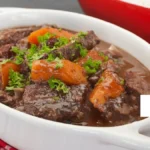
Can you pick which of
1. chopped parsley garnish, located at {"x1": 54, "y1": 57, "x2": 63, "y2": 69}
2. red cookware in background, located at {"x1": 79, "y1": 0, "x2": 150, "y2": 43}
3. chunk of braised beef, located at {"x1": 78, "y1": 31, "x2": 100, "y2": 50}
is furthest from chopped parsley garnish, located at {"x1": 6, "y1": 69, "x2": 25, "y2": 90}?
→ red cookware in background, located at {"x1": 79, "y1": 0, "x2": 150, "y2": 43}

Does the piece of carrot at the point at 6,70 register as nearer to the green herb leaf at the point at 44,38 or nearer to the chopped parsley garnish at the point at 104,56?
the green herb leaf at the point at 44,38

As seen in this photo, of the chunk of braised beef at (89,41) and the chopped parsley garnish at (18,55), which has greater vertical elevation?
the chunk of braised beef at (89,41)

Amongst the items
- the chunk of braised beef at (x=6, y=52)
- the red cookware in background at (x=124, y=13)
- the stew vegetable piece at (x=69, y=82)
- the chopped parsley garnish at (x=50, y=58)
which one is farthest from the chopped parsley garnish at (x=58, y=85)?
the red cookware in background at (x=124, y=13)

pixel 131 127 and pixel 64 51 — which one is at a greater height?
pixel 64 51

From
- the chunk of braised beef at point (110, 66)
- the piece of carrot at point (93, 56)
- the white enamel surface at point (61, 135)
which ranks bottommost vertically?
the white enamel surface at point (61, 135)

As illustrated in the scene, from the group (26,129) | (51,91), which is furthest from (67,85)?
(26,129)

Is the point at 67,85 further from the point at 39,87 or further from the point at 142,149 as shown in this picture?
the point at 142,149
